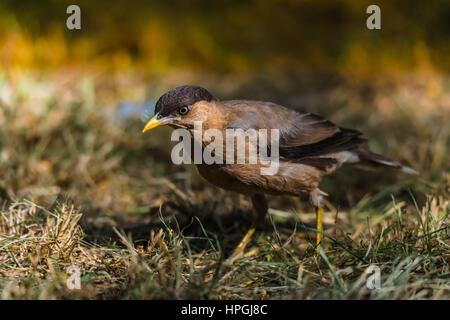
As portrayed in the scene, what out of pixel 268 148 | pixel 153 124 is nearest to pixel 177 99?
pixel 153 124

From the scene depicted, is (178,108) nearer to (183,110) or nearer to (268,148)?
(183,110)

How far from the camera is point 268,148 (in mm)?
3760

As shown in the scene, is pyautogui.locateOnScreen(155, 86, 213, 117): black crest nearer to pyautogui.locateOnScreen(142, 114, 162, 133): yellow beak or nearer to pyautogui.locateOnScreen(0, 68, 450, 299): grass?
pyautogui.locateOnScreen(142, 114, 162, 133): yellow beak

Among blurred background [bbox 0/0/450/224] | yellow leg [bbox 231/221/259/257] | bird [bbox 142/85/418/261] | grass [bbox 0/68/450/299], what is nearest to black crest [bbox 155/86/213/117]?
bird [bbox 142/85/418/261]

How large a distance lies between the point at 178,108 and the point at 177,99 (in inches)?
2.4

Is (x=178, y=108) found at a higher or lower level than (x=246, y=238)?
higher

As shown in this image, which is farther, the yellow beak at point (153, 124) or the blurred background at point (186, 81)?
the blurred background at point (186, 81)

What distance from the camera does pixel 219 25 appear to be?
30.7ft

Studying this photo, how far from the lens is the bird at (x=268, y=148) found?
3521 mm

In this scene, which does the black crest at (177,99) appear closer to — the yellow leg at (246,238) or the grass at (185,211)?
the grass at (185,211)

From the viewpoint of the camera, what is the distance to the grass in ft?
9.33

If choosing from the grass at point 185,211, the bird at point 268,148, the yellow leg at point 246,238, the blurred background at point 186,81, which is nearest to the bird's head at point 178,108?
the bird at point 268,148

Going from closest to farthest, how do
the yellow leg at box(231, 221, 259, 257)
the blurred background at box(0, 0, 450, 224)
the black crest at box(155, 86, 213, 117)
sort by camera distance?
the black crest at box(155, 86, 213, 117), the yellow leg at box(231, 221, 259, 257), the blurred background at box(0, 0, 450, 224)
